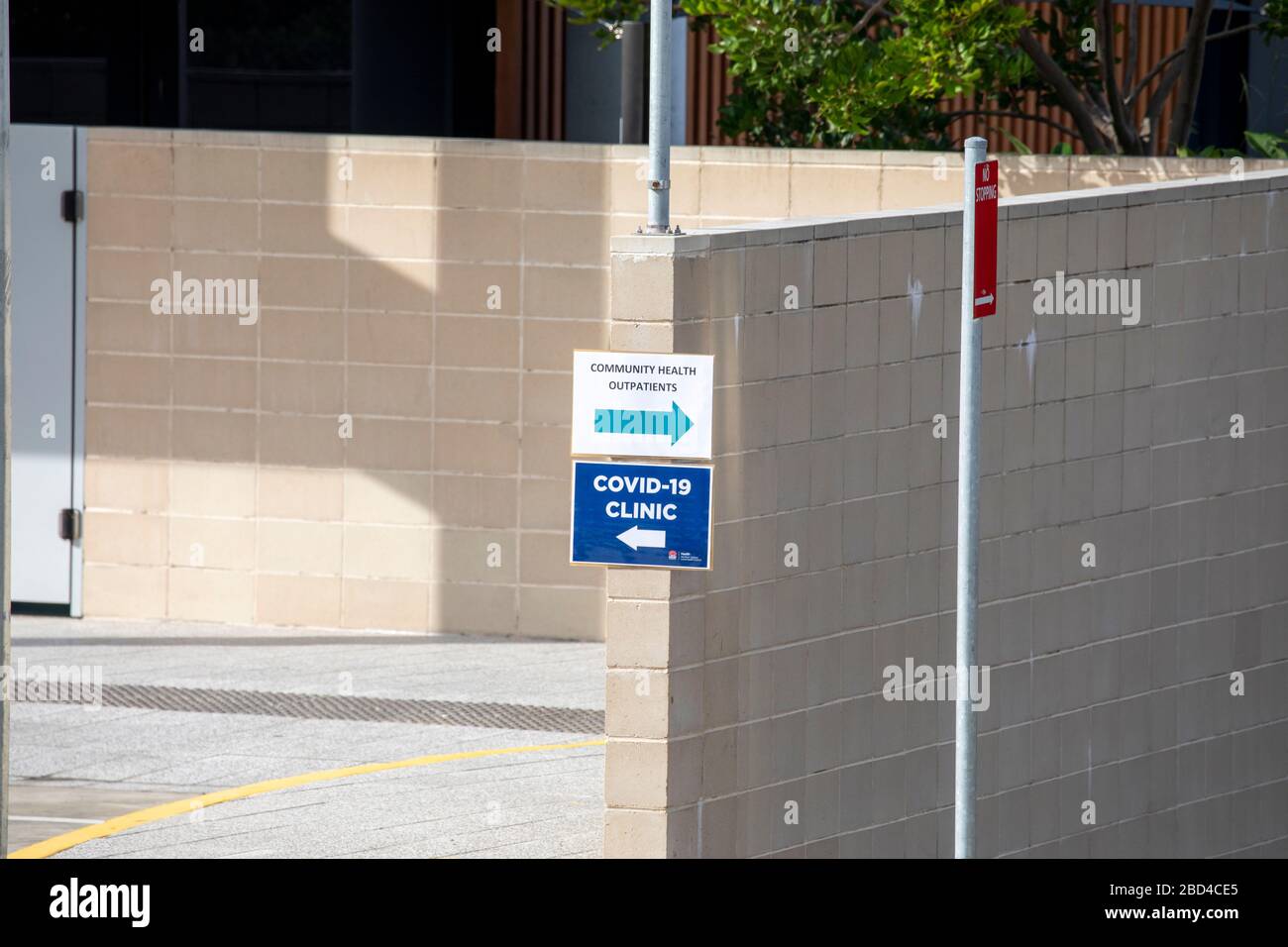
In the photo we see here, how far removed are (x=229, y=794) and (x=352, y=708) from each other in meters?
1.81

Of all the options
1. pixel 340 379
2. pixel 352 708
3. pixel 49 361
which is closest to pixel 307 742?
pixel 352 708

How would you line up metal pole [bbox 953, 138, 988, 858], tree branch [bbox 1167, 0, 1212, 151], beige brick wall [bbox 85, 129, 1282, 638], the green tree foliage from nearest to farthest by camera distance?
1. metal pole [bbox 953, 138, 988, 858]
2. the green tree foliage
3. beige brick wall [bbox 85, 129, 1282, 638]
4. tree branch [bbox 1167, 0, 1212, 151]

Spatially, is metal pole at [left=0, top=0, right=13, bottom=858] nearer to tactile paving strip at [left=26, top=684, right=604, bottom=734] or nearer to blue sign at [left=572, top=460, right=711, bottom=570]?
blue sign at [left=572, top=460, right=711, bottom=570]

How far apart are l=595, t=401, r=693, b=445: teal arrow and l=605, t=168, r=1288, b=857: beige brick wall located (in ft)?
0.70

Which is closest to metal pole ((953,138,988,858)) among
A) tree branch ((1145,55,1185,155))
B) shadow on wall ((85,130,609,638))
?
shadow on wall ((85,130,609,638))

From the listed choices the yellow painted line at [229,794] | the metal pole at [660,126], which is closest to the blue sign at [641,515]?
the metal pole at [660,126]

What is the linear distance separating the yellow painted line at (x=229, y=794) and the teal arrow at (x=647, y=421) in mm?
3095

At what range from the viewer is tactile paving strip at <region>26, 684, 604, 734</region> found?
37.8ft

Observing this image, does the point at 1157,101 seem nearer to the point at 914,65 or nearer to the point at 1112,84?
the point at 1112,84

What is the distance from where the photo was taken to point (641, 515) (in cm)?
756

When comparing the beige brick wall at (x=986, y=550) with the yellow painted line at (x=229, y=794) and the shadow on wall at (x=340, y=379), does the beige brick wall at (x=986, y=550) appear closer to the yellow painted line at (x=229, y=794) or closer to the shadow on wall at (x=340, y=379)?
the yellow painted line at (x=229, y=794)

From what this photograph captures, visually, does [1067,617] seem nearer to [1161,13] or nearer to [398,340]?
[398,340]

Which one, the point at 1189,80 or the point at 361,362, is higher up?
the point at 1189,80

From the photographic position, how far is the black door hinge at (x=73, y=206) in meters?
13.4
